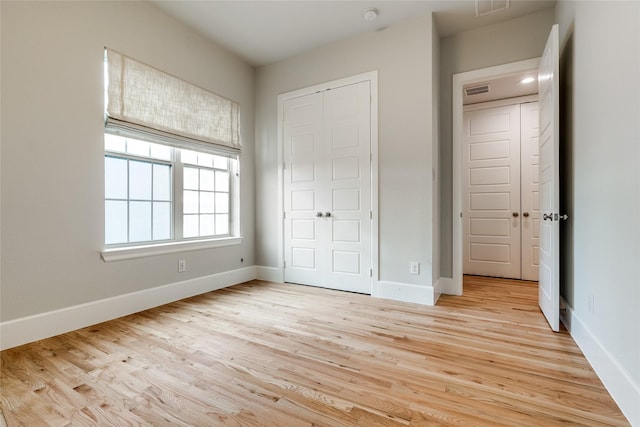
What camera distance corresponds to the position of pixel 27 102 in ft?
6.95

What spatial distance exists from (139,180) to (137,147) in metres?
0.31

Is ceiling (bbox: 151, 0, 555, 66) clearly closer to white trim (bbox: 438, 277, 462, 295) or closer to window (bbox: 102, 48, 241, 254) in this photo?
window (bbox: 102, 48, 241, 254)

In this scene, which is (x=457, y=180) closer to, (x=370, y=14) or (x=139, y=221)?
(x=370, y=14)

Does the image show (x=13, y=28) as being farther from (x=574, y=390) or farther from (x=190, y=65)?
(x=574, y=390)

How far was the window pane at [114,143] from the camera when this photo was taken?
8.71 feet

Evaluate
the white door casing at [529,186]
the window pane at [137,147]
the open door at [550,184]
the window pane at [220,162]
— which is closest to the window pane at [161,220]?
the window pane at [137,147]

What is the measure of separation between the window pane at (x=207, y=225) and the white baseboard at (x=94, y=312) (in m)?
0.51

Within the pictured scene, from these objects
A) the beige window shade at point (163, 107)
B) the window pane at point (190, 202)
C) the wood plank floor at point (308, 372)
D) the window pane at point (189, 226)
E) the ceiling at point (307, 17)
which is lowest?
the wood plank floor at point (308, 372)

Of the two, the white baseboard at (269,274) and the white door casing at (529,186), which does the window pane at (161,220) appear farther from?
the white door casing at (529,186)

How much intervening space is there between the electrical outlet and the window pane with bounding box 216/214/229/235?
230cm

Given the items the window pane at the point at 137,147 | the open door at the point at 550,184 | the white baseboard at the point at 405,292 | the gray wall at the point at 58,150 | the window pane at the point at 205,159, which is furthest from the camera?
→ the window pane at the point at 205,159

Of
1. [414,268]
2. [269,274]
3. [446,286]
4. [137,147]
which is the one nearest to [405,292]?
[414,268]

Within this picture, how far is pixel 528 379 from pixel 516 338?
0.60 metres

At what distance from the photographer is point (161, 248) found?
9.80 feet
